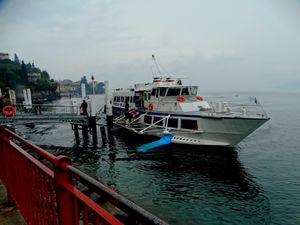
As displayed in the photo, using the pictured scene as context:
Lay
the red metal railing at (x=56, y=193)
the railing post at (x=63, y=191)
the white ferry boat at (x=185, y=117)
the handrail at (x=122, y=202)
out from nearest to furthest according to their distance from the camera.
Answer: the handrail at (x=122, y=202) < the red metal railing at (x=56, y=193) < the railing post at (x=63, y=191) < the white ferry boat at (x=185, y=117)

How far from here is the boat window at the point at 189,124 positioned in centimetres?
1900

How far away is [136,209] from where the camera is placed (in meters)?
1.34

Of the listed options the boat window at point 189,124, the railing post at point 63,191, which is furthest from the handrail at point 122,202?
the boat window at point 189,124

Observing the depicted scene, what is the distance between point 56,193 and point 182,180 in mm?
13146

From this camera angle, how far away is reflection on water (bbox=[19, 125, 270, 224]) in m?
10.6

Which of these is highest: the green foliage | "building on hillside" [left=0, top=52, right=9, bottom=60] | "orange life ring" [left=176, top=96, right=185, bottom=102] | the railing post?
"building on hillside" [left=0, top=52, right=9, bottom=60]

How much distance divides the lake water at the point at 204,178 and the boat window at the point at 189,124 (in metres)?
2.39

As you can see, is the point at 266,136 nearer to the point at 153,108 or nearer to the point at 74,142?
the point at 153,108

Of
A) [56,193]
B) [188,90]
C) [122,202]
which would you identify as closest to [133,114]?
[188,90]

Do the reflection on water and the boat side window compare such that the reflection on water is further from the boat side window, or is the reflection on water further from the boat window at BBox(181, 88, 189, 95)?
the boat window at BBox(181, 88, 189, 95)

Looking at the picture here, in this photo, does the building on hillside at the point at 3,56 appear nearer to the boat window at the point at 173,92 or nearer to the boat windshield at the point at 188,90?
the boat window at the point at 173,92

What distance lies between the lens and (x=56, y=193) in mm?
2172

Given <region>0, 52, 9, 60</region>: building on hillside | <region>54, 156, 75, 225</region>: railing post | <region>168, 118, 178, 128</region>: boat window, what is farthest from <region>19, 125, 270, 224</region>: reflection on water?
<region>0, 52, 9, 60</region>: building on hillside

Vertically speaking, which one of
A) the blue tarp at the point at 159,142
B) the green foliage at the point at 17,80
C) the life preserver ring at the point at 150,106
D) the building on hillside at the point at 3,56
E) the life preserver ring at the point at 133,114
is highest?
the building on hillside at the point at 3,56
